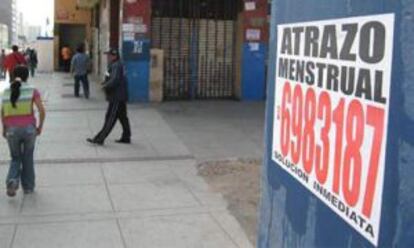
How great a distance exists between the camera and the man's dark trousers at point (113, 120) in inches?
457

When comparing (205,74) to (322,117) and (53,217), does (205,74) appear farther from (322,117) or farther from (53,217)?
(322,117)

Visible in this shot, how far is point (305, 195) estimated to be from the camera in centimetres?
316

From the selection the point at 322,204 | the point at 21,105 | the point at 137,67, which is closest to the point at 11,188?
the point at 21,105

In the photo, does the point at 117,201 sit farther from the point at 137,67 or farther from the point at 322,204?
the point at 137,67

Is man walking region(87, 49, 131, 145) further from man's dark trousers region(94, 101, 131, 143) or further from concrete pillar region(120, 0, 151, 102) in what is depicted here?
Result: concrete pillar region(120, 0, 151, 102)

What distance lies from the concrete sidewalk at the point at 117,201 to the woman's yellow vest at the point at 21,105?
0.99m

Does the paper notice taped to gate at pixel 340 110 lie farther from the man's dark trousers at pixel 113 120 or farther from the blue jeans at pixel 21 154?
the man's dark trousers at pixel 113 120

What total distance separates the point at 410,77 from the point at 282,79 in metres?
1.34

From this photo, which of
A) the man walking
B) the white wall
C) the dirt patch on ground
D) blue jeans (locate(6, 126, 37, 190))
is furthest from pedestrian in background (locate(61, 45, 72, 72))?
blue jeans (locate(6, 126, 37, 190))

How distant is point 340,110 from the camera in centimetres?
273

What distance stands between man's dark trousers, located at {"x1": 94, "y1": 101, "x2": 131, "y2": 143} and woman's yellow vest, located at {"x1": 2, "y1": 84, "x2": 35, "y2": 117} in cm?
367

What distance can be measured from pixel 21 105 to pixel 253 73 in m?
12.3

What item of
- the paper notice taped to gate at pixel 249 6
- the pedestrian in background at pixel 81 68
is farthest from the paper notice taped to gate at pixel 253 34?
the pedestrian in background at pixel 81 68

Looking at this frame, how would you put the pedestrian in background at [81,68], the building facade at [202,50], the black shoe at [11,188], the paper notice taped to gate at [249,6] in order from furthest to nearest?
the pedestrian in background at [81,68]
the paper notice taped to gate at [249,6]
the building facade at [202,50]
the black shoe at [11,188]
